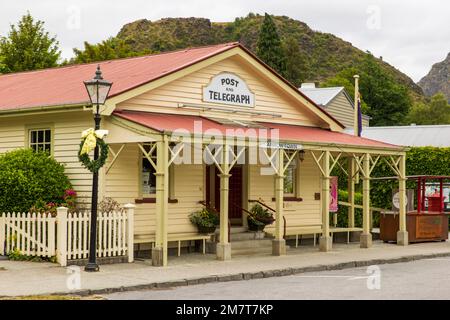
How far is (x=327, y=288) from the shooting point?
14273mm

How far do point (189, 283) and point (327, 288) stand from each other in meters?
2.67

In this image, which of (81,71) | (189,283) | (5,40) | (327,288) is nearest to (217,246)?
(189,283)

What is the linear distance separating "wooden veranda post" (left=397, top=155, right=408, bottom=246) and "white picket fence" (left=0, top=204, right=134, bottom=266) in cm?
938

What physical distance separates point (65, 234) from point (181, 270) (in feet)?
8.27

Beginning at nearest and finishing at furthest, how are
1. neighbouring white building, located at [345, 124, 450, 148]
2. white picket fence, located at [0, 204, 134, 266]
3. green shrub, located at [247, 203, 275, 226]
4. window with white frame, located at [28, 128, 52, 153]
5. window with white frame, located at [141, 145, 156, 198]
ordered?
white picket fence, located at [0, 204, 134, 266]
window with white frame, located at [141, 145, 156, 198]
window with white frame, located at [28, 128, 52, 153]
green shrub, located at [247, 203, 275, 226]
neighbouring white building, located at [345, 124, 450, 148]

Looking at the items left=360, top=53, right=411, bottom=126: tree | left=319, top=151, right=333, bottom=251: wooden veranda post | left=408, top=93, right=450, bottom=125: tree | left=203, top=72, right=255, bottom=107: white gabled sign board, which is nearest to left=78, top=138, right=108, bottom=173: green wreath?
left=203, top=72, right=255, bottom=107: white gabled sign board

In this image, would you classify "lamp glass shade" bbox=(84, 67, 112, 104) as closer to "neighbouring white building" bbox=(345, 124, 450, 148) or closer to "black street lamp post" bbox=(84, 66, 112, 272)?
"black street lamp post" bbox=(84, 66, 112, 272)

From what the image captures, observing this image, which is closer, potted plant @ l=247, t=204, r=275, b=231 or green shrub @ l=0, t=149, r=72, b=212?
green shrub @ l=0, t=149, r=72, b=212

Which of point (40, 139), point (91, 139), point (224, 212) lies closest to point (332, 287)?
point (224, 212)

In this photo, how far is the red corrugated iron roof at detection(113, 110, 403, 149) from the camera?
18.5 m

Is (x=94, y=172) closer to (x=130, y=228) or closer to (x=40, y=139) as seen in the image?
(x=130, y=228)

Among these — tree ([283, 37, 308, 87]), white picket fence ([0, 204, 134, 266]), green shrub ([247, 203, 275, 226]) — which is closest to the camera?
white picket fence ([0, 204, 134, 266])

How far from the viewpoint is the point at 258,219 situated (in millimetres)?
22188

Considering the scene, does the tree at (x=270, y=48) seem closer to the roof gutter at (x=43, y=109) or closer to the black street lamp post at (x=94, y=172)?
the roof gutter at (x=43, y=109)
